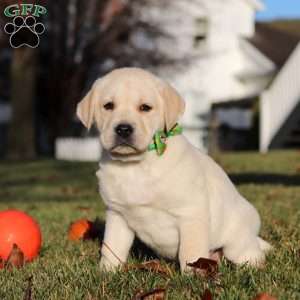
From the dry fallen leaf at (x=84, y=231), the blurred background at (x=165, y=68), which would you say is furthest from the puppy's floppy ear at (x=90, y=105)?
the blurred background at (x=165, y=68)

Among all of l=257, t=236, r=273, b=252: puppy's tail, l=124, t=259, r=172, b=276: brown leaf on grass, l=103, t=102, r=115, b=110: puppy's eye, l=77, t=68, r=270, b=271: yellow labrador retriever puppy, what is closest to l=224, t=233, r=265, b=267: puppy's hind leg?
l=77, t=68, r=270, b=271: yellow labrador retriever puppy

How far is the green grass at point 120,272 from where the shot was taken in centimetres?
305

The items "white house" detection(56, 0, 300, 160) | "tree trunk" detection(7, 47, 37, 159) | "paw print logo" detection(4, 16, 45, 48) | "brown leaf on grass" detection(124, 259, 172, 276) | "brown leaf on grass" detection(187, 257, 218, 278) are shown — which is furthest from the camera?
"white house" detection(56, 0, 300, 160)

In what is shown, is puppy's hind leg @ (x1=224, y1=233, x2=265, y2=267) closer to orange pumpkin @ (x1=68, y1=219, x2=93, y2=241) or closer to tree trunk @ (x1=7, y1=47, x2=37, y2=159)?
orange pumpkin @ (x1=68, y1=219, x2=93, y2=241)

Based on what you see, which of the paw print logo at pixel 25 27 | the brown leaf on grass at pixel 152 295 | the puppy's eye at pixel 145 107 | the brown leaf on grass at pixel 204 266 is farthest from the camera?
the paw print logo at pixel 25 27

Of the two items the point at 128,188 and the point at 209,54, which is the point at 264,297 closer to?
the point at 128,188

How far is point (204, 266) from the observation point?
337 centimetres

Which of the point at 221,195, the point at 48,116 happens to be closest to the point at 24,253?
the point at 221,195

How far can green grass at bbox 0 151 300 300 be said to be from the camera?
305 cm

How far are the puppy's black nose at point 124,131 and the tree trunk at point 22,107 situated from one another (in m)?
16.6

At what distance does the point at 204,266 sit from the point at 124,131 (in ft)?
2.74

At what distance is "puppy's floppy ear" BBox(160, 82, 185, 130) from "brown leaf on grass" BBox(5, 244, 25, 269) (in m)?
1.26

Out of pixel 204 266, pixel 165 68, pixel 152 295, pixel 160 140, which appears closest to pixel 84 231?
pixel 160 140

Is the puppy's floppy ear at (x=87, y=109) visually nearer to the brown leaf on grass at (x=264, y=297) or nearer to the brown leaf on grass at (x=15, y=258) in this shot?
the brown leaf on grass at (x=15, y=258)
